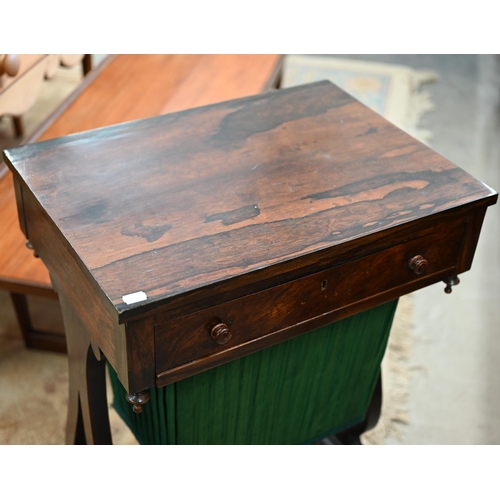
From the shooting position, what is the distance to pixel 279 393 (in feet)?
3.98

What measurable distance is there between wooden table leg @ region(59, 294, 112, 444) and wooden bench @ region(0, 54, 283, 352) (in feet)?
1.03

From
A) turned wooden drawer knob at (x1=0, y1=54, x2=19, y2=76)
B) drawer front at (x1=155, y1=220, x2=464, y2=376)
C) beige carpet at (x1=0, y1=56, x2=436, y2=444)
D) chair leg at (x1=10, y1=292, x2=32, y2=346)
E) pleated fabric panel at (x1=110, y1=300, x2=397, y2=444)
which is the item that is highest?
turned wooden drawer knob at (x1=0, y1=54, x2=19, y2=76)

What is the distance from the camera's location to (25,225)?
111 centimetres

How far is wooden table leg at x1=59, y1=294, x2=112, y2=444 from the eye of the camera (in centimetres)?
108

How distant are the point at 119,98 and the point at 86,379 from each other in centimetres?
109

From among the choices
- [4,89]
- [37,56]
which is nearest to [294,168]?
[4,89]

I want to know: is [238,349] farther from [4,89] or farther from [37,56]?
[37,56]

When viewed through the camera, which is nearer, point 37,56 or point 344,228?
point 344,228

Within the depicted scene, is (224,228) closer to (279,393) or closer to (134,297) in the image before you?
(134,297)

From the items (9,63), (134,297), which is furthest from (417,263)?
(9,63)

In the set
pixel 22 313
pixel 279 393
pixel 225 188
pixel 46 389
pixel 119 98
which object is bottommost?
pixel 46 389

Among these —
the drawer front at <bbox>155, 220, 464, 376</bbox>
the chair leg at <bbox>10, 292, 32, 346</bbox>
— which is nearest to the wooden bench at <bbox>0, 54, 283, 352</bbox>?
the chair leg at <bbox>10, 292, 32, 346</bbox>

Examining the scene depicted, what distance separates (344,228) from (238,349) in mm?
219

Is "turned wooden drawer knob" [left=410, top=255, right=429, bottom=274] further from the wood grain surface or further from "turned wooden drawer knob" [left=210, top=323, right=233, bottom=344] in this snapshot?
"turned wooden drawer knob" [left=210, top=323, right=233, bottom=344]
